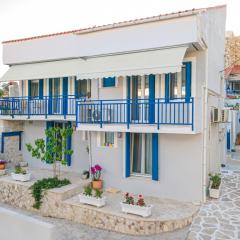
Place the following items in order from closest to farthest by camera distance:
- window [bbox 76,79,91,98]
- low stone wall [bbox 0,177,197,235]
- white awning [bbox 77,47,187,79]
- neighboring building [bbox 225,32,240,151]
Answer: low stone wall [bbox 0,177,197,235], white awning [bbox 77,47,187,79], window [bbox 76,79,91,98], neighboring building [bbox 225,32,240,151]

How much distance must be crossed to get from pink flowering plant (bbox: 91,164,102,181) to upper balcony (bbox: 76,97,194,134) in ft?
8.36

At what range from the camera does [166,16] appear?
47.3 feet

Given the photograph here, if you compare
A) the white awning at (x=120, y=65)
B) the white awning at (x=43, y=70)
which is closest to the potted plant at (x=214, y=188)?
the white awning at (x=120, y=65)

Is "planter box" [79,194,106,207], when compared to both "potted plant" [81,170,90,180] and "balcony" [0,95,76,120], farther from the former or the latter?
"balcony" [0,95,76,120]

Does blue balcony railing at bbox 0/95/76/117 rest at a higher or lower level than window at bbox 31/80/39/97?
lower

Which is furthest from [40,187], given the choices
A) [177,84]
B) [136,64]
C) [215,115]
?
[215,115]

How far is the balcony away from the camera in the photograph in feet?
65.4

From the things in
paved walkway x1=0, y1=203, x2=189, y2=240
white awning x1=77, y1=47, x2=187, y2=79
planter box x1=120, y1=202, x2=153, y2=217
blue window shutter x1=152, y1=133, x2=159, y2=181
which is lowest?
paved walkway x1=0, y1=203, x2=189, y2=240

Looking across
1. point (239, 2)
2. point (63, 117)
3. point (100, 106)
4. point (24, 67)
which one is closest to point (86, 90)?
point (63, 117)

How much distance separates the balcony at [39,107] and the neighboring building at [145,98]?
10 cm

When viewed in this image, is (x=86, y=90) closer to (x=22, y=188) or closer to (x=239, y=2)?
(x=22, y=188)

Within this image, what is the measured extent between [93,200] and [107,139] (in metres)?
4.67

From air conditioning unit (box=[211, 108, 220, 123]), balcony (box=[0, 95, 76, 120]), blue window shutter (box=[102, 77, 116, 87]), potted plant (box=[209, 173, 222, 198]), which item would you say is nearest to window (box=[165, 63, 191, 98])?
air conditioning unit (box=[211, 108, 220, 123])

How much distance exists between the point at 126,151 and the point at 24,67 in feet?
36.1
